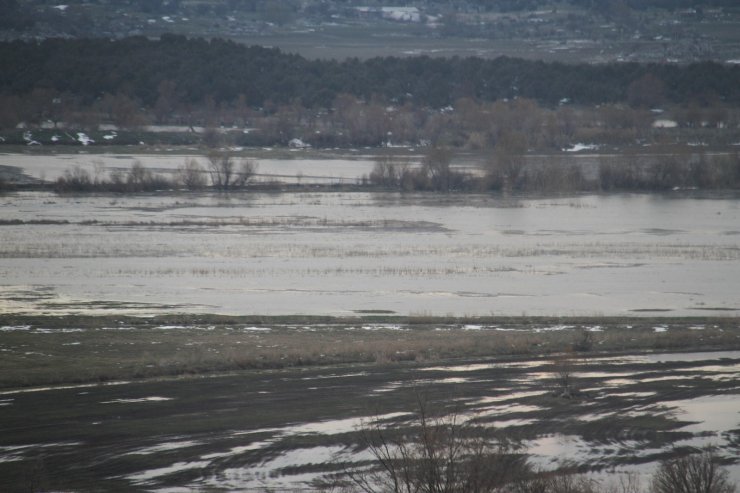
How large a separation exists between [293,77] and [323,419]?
9271cm

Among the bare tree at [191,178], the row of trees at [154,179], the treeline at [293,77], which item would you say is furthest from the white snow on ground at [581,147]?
the bare tree at [191,178]

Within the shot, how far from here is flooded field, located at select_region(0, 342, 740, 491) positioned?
1848cm

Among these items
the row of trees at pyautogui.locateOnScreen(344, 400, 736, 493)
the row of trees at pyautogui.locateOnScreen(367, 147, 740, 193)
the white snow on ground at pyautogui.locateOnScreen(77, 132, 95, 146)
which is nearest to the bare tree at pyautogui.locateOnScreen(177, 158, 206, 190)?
the row of trees at pyautogui.locateOnScreen(367, 147, 740, 193)

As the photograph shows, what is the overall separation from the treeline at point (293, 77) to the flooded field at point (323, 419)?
3191 inches

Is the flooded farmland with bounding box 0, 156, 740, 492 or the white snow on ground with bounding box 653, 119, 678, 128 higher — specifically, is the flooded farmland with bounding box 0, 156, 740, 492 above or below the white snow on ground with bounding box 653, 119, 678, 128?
below

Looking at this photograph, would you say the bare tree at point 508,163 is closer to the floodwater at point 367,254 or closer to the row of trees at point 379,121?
the floodwater at point 367,254

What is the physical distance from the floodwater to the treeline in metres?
45.6

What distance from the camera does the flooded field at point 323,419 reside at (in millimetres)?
18484

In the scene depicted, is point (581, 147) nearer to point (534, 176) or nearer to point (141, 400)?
point (534, 176)

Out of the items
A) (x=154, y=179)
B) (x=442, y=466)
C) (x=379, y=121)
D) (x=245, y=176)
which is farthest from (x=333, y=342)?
(x=379, y=121)

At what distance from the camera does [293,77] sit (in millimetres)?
112000

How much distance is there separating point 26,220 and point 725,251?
3029cm

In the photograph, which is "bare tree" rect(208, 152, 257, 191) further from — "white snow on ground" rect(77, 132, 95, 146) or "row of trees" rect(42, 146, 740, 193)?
"white snow on ground" rect(77, 132, 95, 146)

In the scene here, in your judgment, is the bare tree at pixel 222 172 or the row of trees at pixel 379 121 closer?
the bare tree at pixel 222 172
